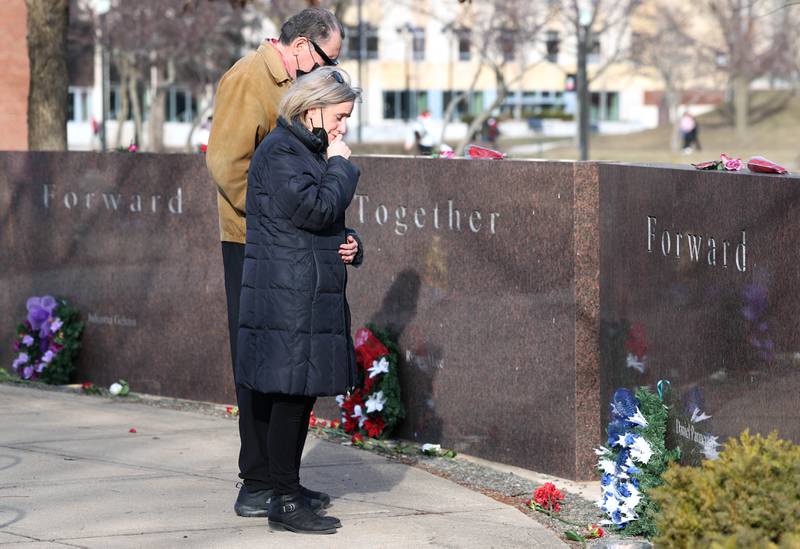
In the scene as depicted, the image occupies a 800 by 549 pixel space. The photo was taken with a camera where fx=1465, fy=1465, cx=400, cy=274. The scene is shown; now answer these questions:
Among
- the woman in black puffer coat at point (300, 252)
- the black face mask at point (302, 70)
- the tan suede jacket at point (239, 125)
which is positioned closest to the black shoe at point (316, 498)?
the woman in black puffer coat at point (300, 252)

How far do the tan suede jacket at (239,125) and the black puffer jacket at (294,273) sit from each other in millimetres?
512

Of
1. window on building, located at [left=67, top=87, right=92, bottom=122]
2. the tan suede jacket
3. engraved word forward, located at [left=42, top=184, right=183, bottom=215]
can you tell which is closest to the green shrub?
the tan suede jacket

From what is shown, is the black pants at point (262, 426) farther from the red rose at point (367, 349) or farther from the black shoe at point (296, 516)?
the red rose at point (367, 349)

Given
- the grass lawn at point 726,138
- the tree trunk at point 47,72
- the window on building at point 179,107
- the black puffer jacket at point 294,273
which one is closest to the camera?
the black puffer jacket at point 294,273

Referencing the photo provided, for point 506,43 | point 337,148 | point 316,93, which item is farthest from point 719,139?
point 316,93

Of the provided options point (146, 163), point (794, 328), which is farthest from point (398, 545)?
point (146, 163)

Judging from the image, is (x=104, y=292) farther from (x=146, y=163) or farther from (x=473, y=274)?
(x=473, y=274)

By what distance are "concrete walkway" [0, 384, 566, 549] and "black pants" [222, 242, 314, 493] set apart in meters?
0.21

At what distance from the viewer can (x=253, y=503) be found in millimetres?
5629

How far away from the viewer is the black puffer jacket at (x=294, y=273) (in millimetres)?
5012

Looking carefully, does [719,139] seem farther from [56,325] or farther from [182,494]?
[182,494]

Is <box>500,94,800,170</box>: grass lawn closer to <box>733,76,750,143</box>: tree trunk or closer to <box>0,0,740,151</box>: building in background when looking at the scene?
<box>733,76,750,143</box>: tree trunk

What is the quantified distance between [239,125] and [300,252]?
83 cm

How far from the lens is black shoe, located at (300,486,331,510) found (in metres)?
5.50
